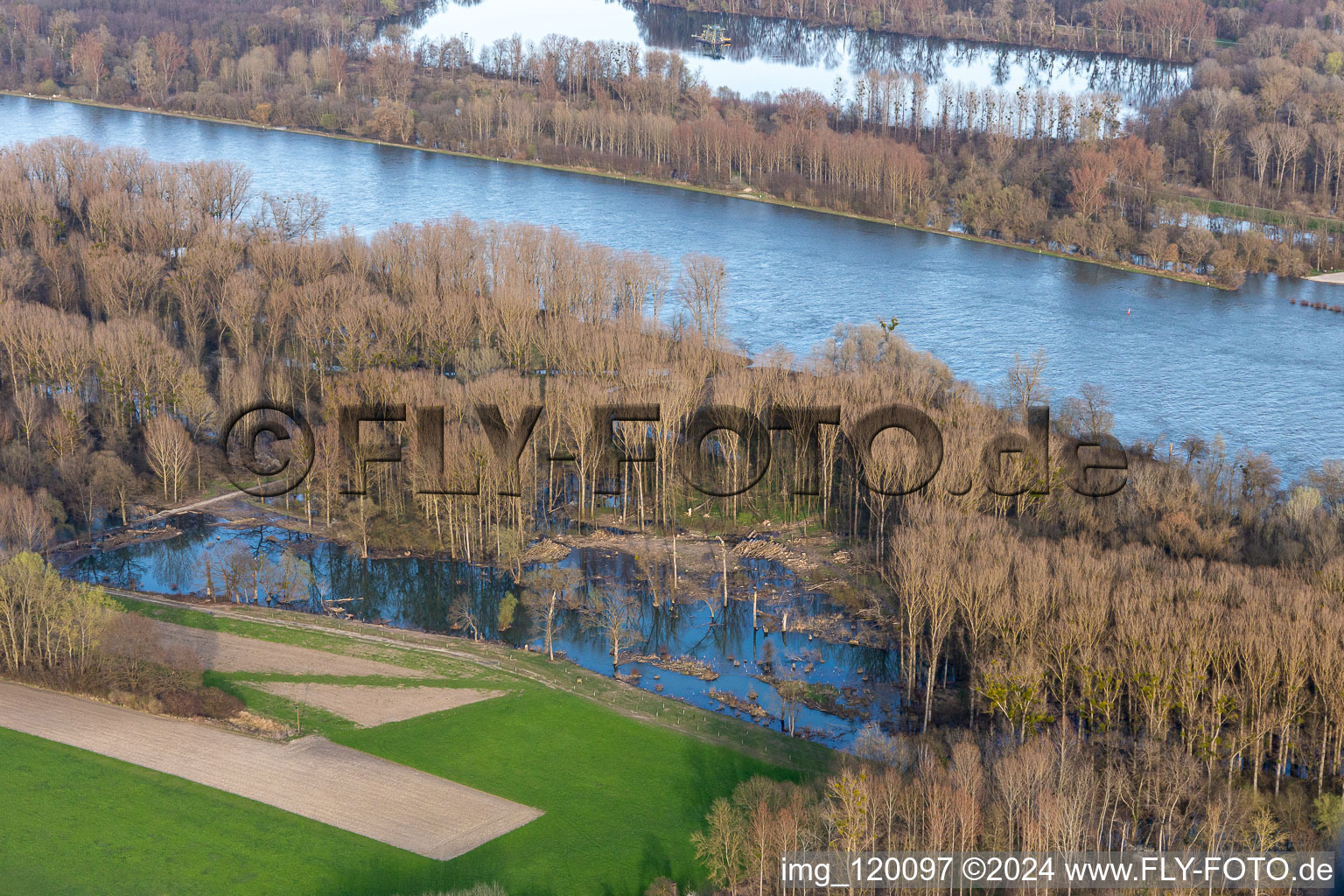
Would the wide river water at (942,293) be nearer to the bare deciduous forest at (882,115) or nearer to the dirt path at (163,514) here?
the bare deciduous forest at (882,115)

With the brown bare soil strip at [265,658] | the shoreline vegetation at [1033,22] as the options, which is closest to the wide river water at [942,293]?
the brown bare soil strip at [265,658]

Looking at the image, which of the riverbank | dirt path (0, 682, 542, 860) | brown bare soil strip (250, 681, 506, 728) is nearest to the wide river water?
the riverbank

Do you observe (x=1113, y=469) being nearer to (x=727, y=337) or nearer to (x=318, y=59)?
(x=727, y=337)

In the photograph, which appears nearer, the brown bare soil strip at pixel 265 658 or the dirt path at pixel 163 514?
the brown bare soil strip at pixel 265 658

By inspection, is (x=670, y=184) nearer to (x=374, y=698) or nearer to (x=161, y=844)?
(x=374, y=698)

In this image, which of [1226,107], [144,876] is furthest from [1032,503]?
[1226,107]

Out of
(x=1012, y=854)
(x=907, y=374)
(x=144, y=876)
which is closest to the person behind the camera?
(x=1012, y=854)

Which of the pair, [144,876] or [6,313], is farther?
[6,313]
